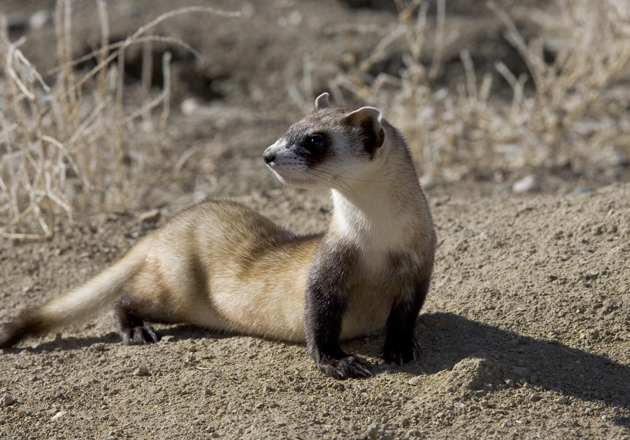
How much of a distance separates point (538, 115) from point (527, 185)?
998mm

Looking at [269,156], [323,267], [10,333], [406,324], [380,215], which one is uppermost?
[269,156]

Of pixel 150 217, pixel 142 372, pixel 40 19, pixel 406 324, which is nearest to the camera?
pixel 406 324

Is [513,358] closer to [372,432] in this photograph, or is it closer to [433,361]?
[433,361]

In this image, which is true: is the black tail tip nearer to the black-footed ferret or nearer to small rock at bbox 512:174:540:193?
the black-footed ferret

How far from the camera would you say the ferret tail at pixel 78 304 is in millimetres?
3820

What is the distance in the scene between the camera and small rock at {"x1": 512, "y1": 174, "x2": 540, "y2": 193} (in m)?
6.02

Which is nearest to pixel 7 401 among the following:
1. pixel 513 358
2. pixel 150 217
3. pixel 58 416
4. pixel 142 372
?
pixel 58 416

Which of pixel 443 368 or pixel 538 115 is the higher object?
pixel 538 115

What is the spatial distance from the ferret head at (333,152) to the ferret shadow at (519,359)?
77 cm

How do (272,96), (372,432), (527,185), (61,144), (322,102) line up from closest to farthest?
(372,432)
(322,102)
(61,144)
(527,185)
(272,96)

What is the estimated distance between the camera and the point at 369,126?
123 inches

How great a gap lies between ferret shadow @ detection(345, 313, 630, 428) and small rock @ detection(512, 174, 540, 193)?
276 cm

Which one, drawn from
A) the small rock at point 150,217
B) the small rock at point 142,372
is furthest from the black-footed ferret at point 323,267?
the small rock at point 150,217

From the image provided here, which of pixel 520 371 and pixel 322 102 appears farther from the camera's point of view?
pixel 322 102
